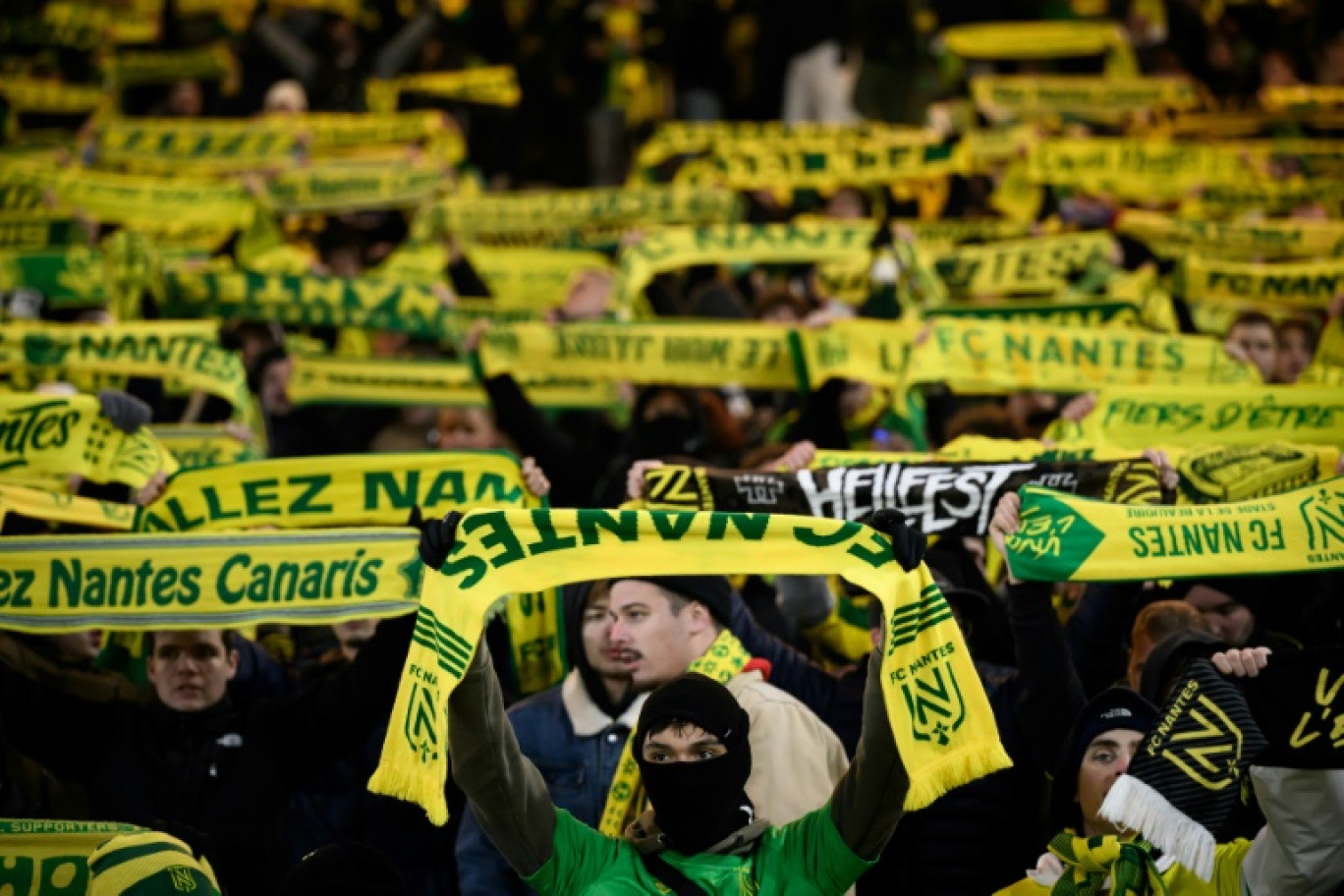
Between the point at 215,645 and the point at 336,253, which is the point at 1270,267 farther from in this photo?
the point at 215,645

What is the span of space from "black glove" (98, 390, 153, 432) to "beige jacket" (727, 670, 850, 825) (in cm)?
282

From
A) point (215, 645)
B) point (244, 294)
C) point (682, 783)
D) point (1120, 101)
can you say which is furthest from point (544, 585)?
point (1120, 101)

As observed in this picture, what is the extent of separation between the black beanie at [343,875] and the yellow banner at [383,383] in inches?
186

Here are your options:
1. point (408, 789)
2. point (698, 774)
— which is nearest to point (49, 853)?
point (408, 789)

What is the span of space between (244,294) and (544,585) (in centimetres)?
502

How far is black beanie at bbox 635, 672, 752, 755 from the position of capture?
15.0 ft

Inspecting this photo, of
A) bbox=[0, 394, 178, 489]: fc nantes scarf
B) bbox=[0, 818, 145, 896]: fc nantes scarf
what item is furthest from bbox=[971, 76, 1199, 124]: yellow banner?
bbox=[0, 818, 145, 896]: fc nantes scarf

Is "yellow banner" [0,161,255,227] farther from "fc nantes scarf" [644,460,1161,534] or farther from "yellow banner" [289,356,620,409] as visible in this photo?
"fc nantes scarf" [644,460,1161,534]

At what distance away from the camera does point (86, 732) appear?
235 inches

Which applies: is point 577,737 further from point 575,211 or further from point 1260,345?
point 575,211

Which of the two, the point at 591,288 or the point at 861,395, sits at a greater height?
the point at 591,288

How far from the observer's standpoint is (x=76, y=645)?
21.7 ft

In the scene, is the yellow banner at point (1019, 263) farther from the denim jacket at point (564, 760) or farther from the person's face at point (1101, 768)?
the person's face at point (1101, 768)

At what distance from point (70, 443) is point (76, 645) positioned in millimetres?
793
